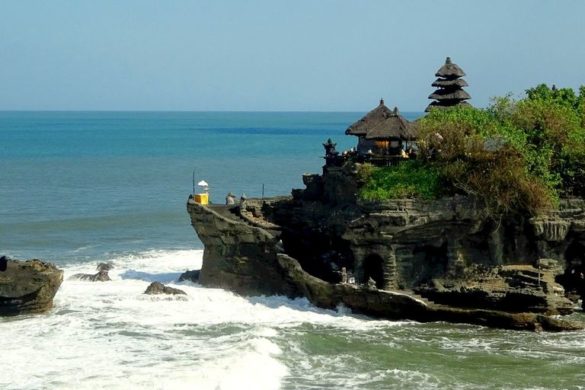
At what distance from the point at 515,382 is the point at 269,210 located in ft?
56.0

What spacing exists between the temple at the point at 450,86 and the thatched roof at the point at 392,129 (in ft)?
23.4

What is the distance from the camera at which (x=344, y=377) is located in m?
27.0

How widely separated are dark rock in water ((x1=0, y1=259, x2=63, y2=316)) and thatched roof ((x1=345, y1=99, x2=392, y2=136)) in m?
13.8

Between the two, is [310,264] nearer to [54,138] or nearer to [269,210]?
[269,210]

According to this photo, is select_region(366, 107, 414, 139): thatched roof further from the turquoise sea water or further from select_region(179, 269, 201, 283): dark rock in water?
the turquoise sea water

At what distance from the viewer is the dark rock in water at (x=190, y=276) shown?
40.9 m

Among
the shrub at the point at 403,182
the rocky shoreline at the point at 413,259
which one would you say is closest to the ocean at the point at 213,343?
the rocky shoreline at the point at 413,259

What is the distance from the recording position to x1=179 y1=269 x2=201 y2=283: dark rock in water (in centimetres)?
4091

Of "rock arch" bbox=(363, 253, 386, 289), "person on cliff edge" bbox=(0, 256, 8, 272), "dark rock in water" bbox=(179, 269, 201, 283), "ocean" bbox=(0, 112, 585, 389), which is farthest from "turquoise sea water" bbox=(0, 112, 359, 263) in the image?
"rock arch" bbox=(363, 253, 386, 289)

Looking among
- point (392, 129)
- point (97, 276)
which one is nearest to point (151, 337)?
point (97, 276)

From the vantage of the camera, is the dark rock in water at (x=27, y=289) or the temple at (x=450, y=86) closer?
the dark rock in water at (x=27, y=289)

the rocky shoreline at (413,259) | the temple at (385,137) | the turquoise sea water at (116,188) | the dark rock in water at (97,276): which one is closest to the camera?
the rocky shoreline at (413,259)

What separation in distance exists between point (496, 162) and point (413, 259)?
496 centimetres

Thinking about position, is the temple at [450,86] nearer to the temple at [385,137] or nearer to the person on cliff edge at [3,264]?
the temple at [385,137]
